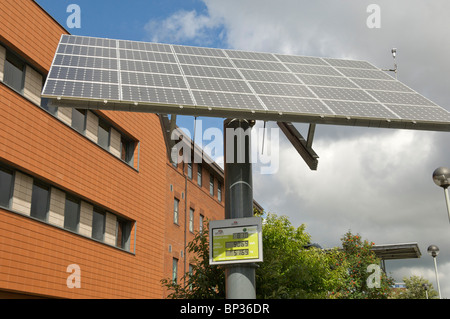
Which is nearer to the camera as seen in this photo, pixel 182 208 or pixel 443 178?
pixel 443 178

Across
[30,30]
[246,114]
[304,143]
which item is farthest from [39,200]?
[246,114]

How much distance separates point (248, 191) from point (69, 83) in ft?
15.4

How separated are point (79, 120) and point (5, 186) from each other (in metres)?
6.63

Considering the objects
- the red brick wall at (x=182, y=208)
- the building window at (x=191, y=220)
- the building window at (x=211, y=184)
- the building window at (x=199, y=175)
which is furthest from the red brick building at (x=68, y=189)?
the building window at (x=211, y=184)

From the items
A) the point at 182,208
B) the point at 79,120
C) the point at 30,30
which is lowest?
the point at 182,208

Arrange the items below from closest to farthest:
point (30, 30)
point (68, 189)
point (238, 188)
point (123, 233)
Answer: point (238, 188) < point (30, 30) < point (68, 189) < point (123, 233)

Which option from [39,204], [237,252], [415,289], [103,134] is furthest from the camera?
[415,289]

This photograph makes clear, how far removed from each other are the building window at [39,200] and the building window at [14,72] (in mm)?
4333

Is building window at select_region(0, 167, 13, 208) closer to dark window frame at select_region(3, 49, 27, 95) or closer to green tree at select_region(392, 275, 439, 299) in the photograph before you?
dark window frame at select_region(3, 49, 27, 95)

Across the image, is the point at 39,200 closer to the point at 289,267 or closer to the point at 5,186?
the point at 5,186

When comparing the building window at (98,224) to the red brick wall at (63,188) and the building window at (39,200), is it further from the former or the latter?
the building window at (39,200)

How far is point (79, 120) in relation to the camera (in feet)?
85.3

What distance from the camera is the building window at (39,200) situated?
21.9 metres
